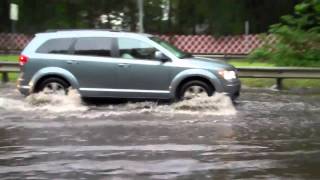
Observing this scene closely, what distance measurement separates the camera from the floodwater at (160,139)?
8.05 metres

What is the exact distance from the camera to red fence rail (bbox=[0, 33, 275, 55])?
1359 inches

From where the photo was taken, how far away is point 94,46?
1417cm

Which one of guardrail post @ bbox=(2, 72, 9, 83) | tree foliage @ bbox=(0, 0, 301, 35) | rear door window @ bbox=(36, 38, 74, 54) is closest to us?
rear door window @ bbox=(36, 38, 74, 54)

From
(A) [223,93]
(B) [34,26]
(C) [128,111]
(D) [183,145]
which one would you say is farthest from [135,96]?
(B) [34,26]

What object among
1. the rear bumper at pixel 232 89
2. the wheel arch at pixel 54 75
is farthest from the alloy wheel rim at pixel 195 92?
the wheel arch at pixel 54 75

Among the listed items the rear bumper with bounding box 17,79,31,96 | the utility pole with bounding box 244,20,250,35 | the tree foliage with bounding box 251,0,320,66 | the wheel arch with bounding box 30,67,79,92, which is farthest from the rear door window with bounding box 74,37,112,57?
the utility pole with bounding box 244,20,250,35

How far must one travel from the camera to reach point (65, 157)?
8891 millimetres

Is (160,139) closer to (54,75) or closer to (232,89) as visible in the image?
(232,89)

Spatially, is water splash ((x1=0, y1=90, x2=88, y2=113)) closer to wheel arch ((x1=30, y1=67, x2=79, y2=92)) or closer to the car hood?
wheel arch ((x1=30, y1=67, x2=79, y2=92))

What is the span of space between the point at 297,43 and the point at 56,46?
8587mm

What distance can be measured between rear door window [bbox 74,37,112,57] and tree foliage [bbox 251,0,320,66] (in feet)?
24.8

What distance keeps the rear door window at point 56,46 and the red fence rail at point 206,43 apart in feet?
67.2

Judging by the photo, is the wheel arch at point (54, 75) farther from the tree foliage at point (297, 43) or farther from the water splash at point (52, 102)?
the tree foliage at point (297, 43)

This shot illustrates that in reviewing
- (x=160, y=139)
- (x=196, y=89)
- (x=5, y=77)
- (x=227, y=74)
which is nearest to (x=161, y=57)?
(x=196, y=89)
